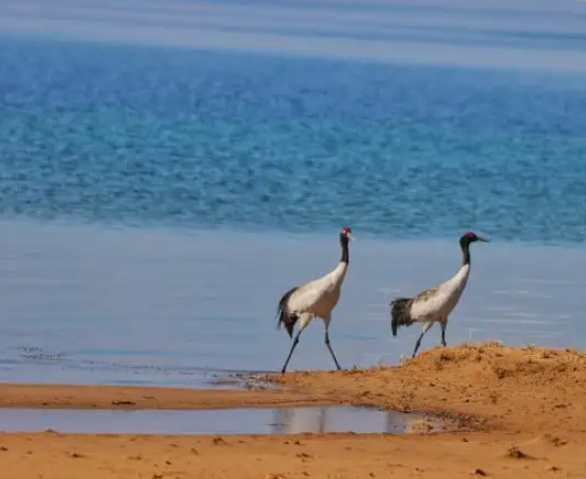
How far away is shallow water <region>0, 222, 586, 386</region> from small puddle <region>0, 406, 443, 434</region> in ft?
4.42

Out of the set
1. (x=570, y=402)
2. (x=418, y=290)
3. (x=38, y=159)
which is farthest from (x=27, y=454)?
(x=38, y=159)

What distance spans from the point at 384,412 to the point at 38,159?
1930cm

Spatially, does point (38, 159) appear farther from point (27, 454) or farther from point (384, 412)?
point (27, 454)

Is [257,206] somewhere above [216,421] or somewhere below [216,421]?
above

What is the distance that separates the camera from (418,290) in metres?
18.8

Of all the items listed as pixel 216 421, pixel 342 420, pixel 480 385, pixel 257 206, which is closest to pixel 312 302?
pixel 480 385

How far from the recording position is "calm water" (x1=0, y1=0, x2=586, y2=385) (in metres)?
16.6

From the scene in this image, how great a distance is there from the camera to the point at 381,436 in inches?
476

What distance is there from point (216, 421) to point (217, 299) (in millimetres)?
5358

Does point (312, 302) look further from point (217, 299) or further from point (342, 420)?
point (342, 420)

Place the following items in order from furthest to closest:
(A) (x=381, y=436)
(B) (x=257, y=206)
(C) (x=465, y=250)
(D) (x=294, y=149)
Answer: (D) (x=294, y=149)
(B) (x=257, y=206)
(C) (x=465, y=250)
(A) (x=381, y=436)

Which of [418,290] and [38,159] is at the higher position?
[38,159]

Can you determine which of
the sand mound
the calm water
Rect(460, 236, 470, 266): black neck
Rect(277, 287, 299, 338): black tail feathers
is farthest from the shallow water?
the sand mound

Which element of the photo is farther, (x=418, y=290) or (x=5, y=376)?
(x=418, y=290)
